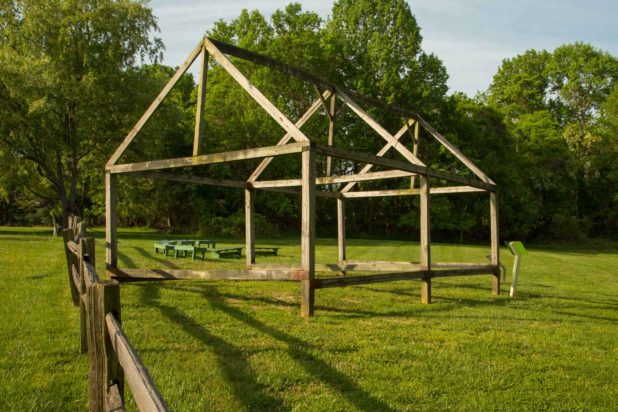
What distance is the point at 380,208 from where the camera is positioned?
38.5m

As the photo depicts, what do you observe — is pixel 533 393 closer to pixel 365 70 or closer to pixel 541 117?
pixel 365 70

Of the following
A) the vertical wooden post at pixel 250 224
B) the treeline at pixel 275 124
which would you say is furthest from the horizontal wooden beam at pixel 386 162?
the treeline at pixel 275 124

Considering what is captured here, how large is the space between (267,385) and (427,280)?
5185 mm

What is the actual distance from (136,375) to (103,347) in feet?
2.69

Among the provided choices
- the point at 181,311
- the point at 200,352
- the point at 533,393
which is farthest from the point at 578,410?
the point at 181,311

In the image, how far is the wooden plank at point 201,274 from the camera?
23.9ft

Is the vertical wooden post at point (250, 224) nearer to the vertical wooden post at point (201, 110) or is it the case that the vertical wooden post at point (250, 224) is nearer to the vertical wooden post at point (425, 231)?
the vertical wooden post at point (201, 110)

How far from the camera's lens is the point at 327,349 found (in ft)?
18.4

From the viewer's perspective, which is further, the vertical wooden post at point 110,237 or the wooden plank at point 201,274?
the vertical wooden post at point 110,237

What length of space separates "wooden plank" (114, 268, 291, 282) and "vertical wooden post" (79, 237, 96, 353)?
227 centimetres

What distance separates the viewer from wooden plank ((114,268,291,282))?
287 inches

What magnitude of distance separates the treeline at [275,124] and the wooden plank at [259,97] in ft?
59.9

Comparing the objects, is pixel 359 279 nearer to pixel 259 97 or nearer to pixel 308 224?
pixel 308 224

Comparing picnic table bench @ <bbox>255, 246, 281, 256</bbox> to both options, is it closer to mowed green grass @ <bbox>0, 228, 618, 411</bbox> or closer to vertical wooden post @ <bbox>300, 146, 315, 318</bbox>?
mowed green grass @ <bbox>0, 228, 618, 411</bbox>
